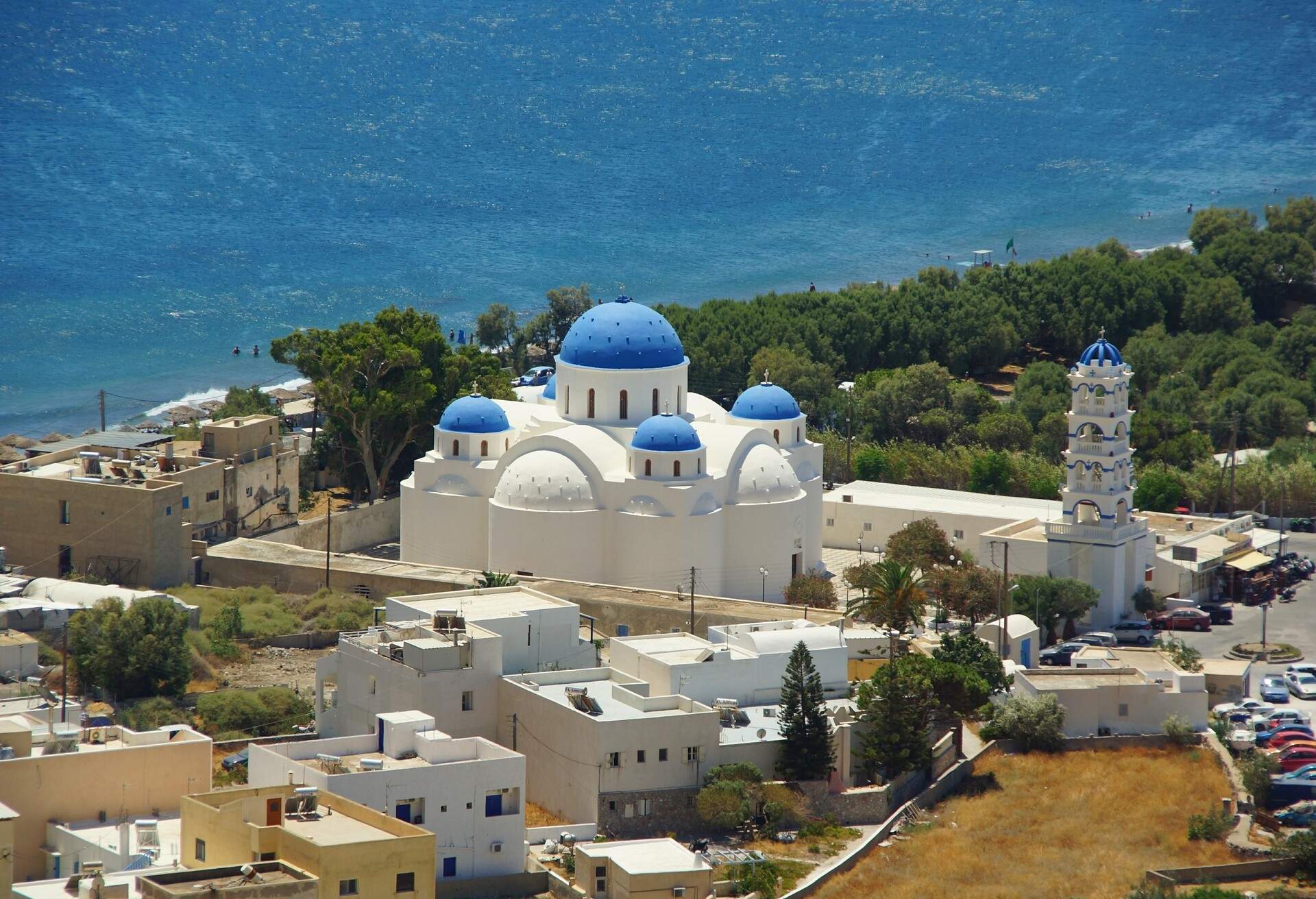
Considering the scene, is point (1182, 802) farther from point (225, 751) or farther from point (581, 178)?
point (581, 178)

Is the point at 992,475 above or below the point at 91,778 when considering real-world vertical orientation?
above

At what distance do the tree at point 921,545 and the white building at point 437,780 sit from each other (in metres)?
18.8

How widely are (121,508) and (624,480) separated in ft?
36.5

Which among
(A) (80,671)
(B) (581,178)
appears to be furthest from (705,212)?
(A) (80,671)

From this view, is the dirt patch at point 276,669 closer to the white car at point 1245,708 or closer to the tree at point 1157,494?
the white car at point 1245,708

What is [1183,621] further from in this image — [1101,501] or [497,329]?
[497,329]

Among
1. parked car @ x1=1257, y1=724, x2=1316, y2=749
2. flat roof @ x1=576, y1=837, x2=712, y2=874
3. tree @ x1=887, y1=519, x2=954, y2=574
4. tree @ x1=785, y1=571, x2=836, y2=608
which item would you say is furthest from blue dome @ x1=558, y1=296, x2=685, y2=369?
flat roof @ x1=576, y1=837, x2=712, y2=874

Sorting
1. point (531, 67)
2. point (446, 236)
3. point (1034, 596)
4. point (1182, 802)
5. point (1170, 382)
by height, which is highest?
point (531, 67)

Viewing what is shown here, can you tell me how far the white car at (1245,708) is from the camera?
45000 mm

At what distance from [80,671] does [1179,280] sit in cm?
5566

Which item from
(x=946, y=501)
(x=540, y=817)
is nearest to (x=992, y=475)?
(x=946, y=501)

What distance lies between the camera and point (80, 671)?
44.1 meters

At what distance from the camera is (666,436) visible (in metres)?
51.2

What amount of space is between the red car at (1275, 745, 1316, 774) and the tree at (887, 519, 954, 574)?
508 inches
